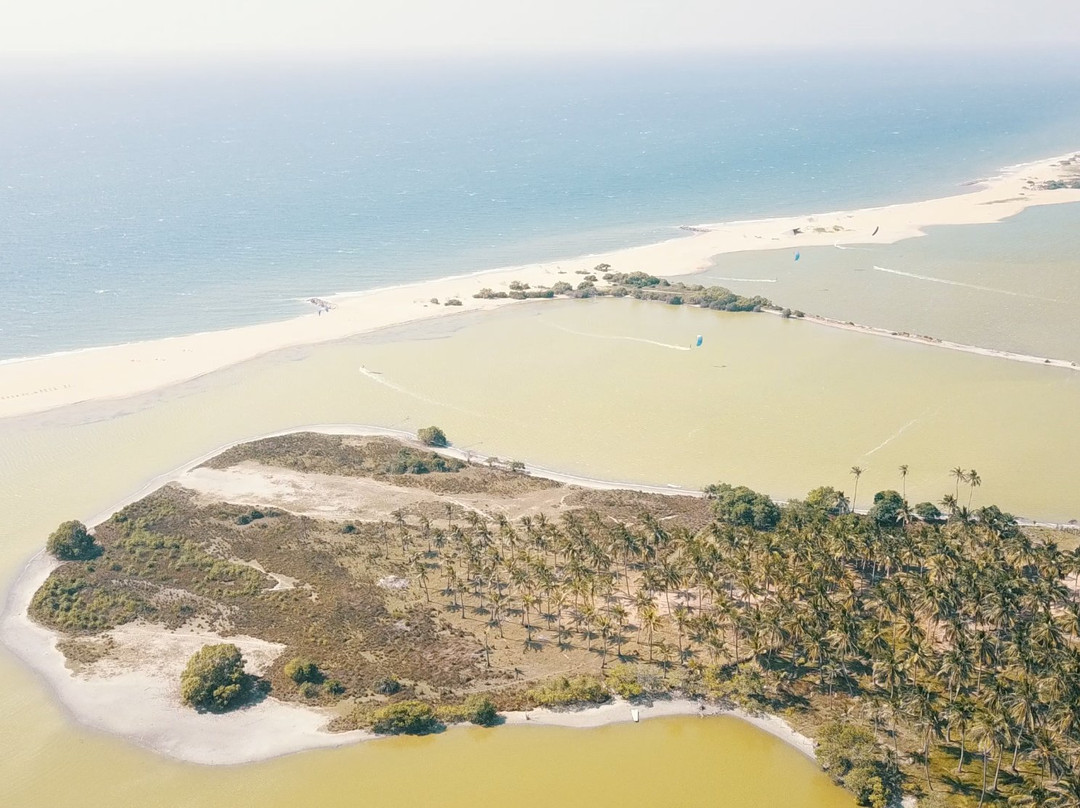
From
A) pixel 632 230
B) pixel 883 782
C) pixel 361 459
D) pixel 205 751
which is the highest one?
pixel 632 230

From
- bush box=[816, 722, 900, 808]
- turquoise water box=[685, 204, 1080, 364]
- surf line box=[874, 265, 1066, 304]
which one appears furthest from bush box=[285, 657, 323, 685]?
surf line box=[874, 265, 1066, 304]

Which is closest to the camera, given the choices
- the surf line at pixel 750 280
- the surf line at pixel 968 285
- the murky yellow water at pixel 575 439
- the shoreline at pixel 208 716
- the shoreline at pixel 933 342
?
the murky yellow water at pixel 575 439

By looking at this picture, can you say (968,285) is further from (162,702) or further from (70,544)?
(162,702)

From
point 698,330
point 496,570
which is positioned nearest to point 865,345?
point 698,330

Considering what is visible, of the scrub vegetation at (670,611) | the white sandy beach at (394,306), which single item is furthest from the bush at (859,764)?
the white sandy beach at (394,306)

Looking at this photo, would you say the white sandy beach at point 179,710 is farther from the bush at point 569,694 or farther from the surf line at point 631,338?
the surf line at point 631,338

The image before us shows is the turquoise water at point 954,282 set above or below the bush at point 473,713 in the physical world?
above

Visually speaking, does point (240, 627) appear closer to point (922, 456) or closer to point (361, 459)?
point (361, 459)
